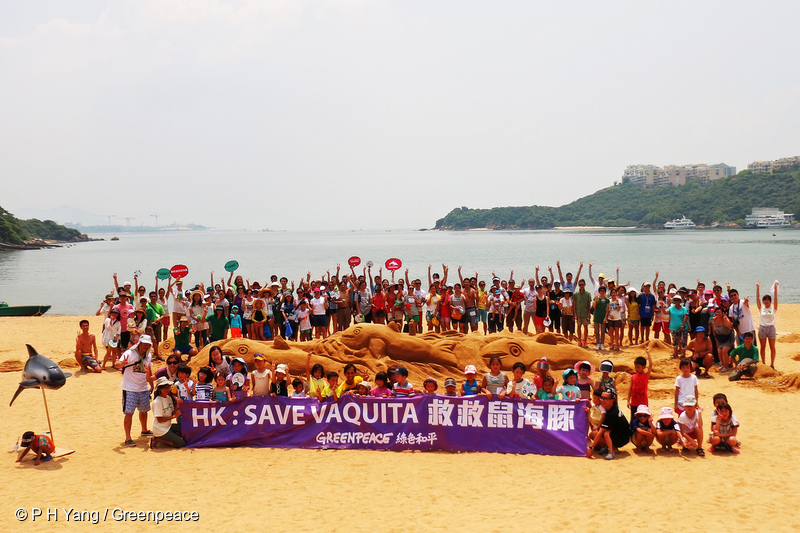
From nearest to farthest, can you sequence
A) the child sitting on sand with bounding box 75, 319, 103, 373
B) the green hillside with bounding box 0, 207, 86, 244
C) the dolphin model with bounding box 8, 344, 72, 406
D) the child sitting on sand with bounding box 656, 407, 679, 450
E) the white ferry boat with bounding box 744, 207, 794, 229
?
the dolphin model with bounding box 8, 344, 72, 406
the child sitting on sand with bounding box 656, 407, 679, 450
the child sitting on sand with bounding box 75, 319, 103, 373
the green hillside with bounding box 0, 207, 86, 244
the white ferry boat with bounding box 744, 207, 794, 229

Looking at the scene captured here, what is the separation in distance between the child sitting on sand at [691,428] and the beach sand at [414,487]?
0.73 ft

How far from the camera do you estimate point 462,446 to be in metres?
8.31

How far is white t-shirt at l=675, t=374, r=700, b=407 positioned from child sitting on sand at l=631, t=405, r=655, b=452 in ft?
2.51

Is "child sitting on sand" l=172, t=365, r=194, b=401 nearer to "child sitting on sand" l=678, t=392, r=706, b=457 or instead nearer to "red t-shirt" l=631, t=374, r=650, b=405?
"red t-shirt" l=631, t=374, r=650, b=405

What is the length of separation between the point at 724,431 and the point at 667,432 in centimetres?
82

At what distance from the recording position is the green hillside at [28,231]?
91438 mm

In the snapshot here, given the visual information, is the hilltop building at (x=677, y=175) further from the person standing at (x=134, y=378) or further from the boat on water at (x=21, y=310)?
the person standing at (x=134, y=378)

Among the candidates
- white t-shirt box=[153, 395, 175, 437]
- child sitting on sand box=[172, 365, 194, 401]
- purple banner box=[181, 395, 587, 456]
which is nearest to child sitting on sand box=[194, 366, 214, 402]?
child sitting on sand box=[172, 365, 194, 401]

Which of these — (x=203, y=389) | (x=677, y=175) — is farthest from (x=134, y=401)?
(x=677, y=175)

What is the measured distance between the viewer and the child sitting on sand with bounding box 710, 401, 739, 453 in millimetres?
7922

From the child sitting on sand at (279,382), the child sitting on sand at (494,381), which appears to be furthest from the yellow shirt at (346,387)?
the child sitting on sand at (494,381)

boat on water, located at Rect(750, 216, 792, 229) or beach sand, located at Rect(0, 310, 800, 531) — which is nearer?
beach sand, located at Rect(0, 310, 800, 531)

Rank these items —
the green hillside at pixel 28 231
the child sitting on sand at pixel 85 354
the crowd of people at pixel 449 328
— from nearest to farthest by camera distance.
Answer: the crowd of people at pixel 449 328 < the child sitting on sand at pixel 85 354 < the green hillside at pixel 28 231

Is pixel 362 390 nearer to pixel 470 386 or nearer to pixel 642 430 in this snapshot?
pixel 470 386
